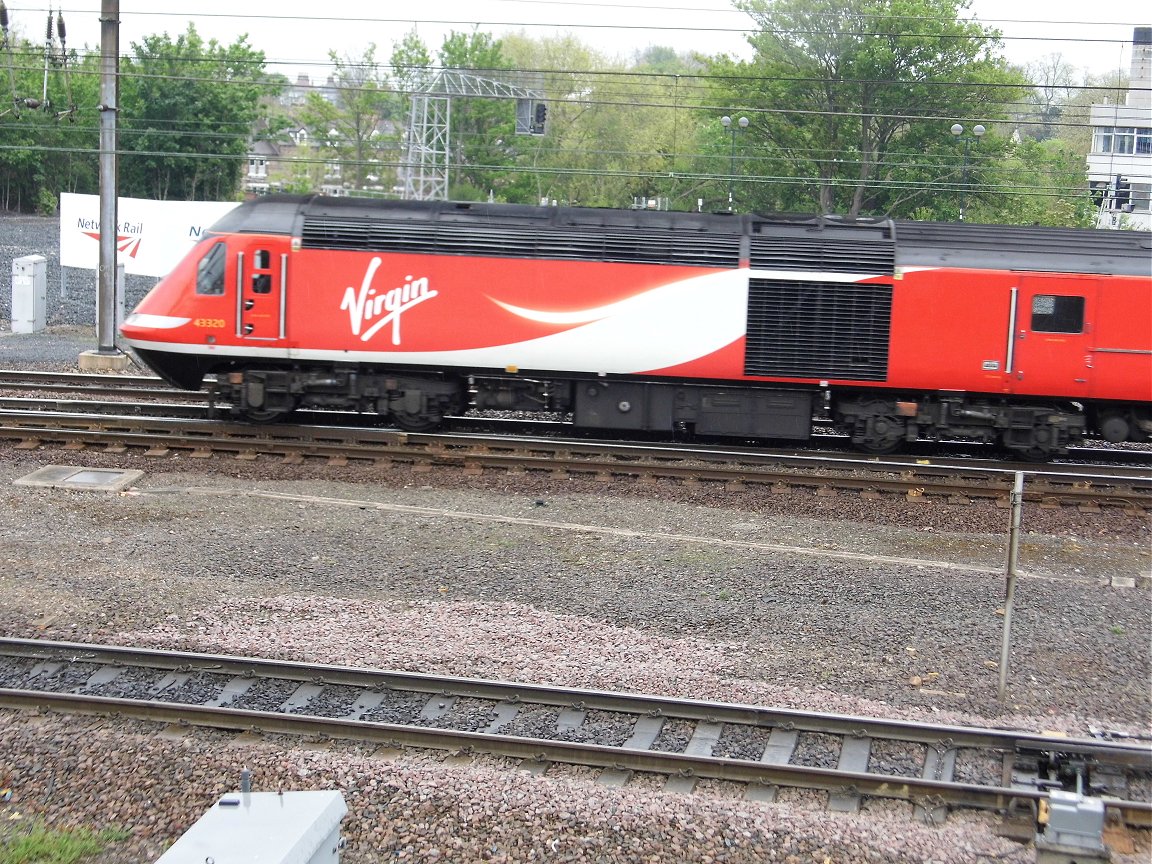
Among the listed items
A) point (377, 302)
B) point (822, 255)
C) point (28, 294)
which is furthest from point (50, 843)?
point (28, 294)

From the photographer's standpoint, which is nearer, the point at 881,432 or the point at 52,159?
the point at 881,432

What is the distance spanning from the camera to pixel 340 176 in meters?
64.8

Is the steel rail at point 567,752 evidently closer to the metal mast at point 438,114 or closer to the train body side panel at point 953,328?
the train body side panel at point 953,328

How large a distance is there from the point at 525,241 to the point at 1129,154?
44.8 meters

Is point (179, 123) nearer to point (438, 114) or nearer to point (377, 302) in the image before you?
point (438, 114)

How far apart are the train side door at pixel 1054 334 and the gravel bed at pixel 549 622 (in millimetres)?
2017

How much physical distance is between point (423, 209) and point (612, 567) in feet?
21.9

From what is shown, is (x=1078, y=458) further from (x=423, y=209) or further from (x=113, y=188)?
(x=113, y=188)

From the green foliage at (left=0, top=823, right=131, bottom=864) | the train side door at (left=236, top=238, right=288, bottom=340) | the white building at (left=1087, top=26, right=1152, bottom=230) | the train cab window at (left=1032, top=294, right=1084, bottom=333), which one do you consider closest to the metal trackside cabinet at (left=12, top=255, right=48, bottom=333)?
the train side door at (left=236, top=238, right=288, bottom=340)

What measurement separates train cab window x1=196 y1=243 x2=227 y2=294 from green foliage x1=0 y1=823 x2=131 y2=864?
10.1m

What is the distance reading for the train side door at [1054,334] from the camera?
1437cm

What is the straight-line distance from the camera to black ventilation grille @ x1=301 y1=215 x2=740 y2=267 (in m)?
14.8

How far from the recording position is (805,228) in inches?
590

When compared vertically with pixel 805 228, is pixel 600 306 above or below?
below
